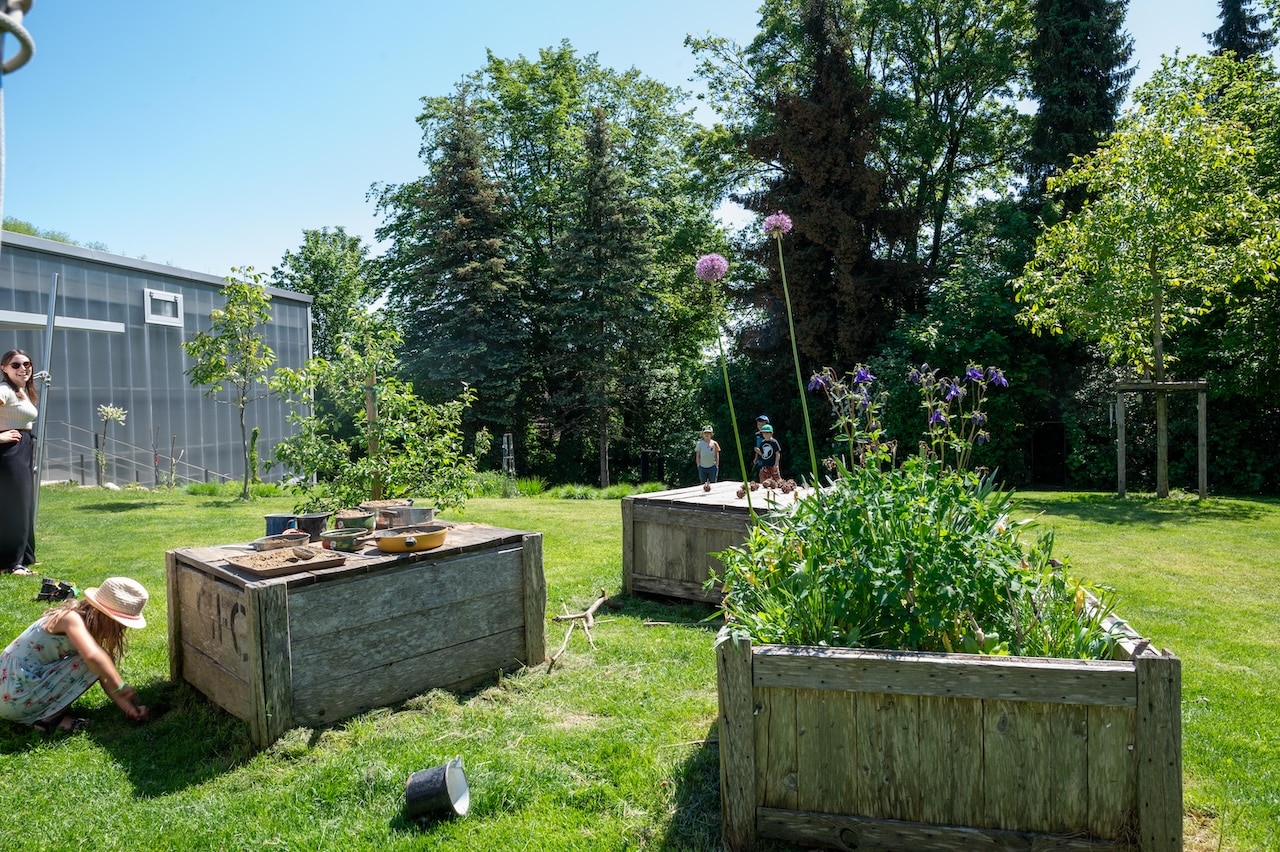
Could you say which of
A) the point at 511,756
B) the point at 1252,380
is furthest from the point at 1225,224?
the point at 511,756

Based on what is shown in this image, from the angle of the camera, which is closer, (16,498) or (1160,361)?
(16,498)

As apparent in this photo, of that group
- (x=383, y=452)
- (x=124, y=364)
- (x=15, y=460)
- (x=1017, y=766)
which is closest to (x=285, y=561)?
(x=383, y=452)

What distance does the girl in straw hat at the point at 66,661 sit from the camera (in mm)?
3723

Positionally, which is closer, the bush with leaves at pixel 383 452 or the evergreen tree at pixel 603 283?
the bush with leaves at pixel 383 452

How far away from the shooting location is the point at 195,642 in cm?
400

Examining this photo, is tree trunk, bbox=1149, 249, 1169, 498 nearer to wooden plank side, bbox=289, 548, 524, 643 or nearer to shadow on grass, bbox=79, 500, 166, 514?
wooden plank side, bbox=289, 548, 524, 643

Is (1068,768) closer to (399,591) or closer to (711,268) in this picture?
(711,268)

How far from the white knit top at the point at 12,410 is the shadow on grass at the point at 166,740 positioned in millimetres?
3303

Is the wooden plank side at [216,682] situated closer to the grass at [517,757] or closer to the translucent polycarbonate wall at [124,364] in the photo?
the grass at [517,757]

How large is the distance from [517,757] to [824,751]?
54.6 inches

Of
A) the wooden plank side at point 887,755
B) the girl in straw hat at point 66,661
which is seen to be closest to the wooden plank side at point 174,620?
the girl in straw hat at point 66,661

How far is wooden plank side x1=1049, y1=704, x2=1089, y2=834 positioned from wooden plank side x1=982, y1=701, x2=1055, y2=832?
0.05 ft

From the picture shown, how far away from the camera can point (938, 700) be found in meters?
2.51

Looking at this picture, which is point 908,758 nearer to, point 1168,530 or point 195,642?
point 195,642
